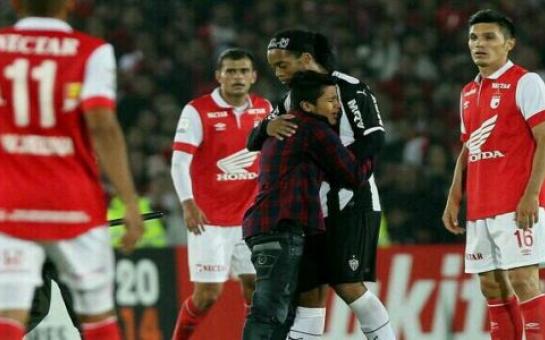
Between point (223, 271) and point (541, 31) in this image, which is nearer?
point (223, 271)

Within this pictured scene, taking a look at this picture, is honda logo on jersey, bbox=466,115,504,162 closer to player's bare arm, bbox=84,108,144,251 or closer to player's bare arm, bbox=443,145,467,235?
player's bare arm, bbox=443,145,467,235

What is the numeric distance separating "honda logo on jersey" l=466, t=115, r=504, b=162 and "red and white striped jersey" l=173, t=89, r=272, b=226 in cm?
197

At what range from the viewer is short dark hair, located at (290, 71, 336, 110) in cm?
690

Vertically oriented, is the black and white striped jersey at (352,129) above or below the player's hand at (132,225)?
above

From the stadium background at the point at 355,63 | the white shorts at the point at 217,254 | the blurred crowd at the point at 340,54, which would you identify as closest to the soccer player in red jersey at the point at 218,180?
the white shorts at the point at 217,254

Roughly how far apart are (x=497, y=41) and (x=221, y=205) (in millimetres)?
2489

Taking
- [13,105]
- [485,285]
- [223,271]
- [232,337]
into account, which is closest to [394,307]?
[232,337]

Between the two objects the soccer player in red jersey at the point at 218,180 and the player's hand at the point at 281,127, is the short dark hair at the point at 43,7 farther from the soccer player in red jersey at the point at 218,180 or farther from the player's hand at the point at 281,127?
the soccer player in red jersey at the point at 218,180

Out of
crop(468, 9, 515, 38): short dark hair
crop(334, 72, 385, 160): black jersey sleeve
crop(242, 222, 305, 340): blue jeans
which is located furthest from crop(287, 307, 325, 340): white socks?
crop(468, 9, 515, 38): short dark hair

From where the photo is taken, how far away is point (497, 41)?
25.7 feet

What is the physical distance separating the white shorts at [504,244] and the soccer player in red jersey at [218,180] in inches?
79.6

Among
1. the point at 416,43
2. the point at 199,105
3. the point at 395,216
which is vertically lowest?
the point at 395,216

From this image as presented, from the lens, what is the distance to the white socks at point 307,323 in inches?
287

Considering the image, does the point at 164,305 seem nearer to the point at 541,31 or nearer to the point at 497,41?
the point at 497,41
